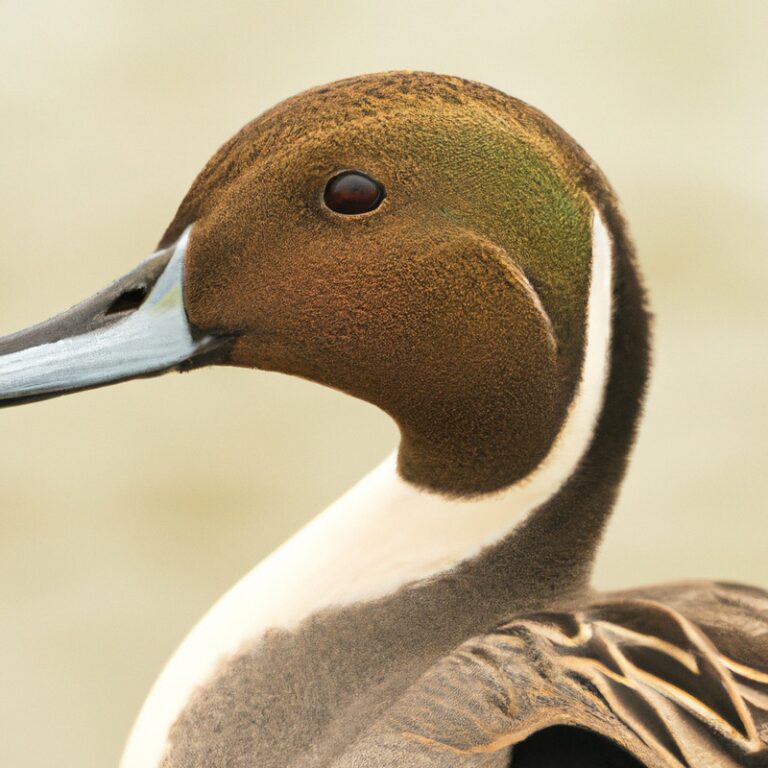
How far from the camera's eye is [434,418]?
4.38 ft

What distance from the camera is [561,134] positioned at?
4.18ft

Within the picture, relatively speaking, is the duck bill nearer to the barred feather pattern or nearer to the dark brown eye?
the dark brown eye

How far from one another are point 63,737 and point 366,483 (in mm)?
1152

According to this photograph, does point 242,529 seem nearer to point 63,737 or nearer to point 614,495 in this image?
point 63,737

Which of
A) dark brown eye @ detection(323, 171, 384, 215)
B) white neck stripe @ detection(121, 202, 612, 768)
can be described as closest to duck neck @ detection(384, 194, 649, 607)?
white neck stripe @ detection(121, 202, 612, 768)

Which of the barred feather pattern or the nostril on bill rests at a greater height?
the nostril on bill

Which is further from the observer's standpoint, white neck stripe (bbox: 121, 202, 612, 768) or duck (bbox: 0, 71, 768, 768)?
white neck stripe (bbox: 121, 202, 612, 768)

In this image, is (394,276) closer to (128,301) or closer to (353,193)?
(353,193)

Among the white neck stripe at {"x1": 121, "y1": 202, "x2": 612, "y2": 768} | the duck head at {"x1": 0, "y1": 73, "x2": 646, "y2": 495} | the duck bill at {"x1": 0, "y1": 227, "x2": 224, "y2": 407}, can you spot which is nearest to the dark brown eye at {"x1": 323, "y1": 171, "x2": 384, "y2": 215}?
the duck head at {"x1": 0, "y1": 73, "x2": 646, "y2": 495}

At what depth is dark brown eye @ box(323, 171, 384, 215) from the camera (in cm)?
124

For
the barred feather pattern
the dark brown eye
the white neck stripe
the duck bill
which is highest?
the dark brown eye

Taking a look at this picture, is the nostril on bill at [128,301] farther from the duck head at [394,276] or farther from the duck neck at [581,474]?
the duck neck at [581,474]

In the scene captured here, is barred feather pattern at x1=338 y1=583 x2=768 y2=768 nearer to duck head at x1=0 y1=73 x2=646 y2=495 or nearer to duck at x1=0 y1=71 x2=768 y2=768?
duck at x1=0 y1=71 x2=768 y2=768

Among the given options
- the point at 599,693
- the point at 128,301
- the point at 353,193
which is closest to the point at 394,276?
the point at 353,193
